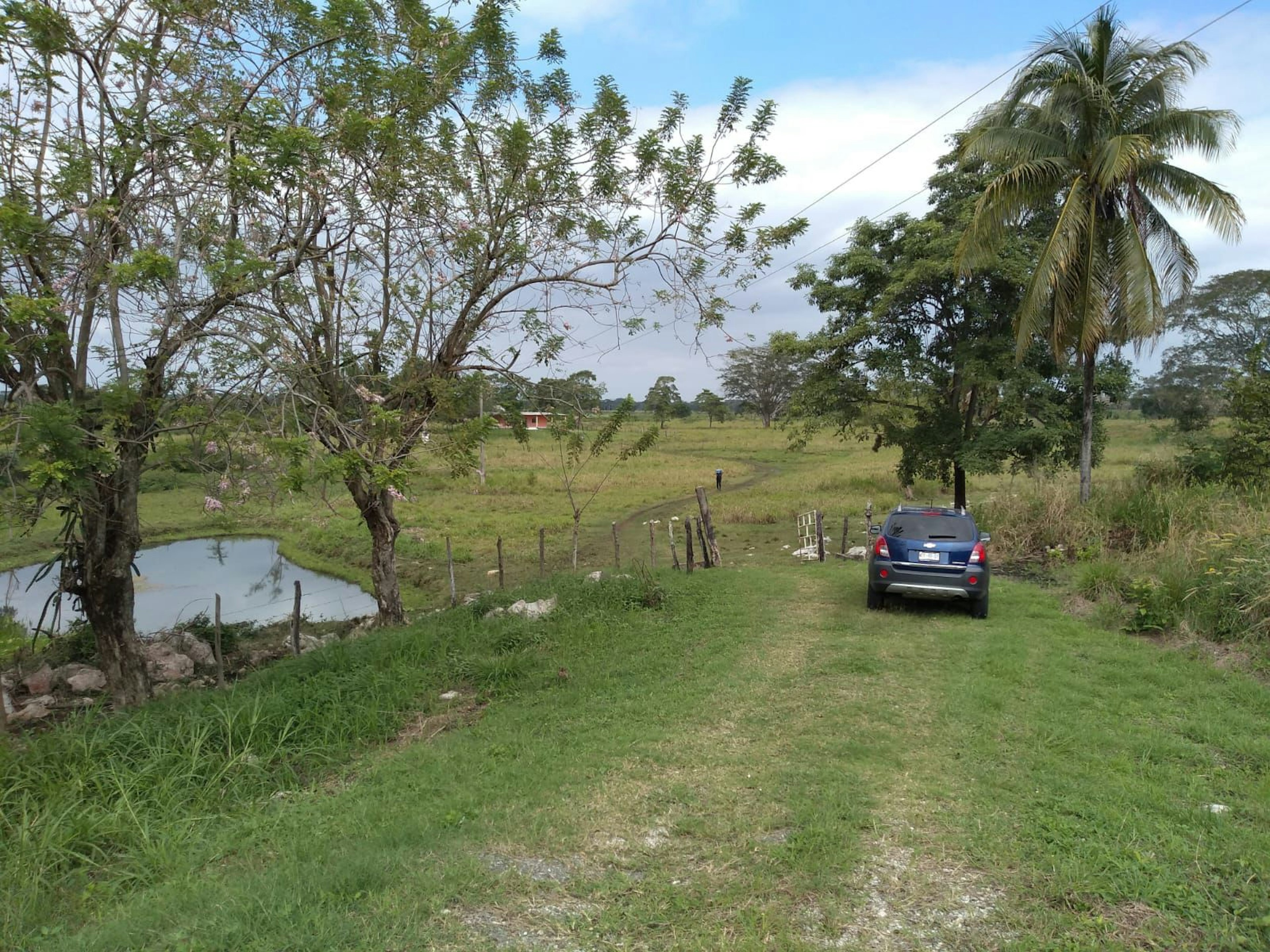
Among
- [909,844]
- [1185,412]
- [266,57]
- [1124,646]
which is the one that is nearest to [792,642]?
[1124,646]

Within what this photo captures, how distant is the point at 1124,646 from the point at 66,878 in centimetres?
991

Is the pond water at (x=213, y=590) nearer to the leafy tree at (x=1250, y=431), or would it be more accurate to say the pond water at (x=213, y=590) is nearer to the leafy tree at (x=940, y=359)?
the leafy tree at (x=940, y=359)

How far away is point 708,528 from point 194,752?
10.3 m

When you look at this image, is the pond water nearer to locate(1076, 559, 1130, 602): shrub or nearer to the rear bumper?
the rear bumper

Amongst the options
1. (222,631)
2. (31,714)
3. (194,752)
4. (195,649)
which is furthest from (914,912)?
(222,631)

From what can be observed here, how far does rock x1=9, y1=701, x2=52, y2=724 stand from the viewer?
9539mm

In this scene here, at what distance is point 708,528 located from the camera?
14.9 metres

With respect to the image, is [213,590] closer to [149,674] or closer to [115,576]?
[149,674]

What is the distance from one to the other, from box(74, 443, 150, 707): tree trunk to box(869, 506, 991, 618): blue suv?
911 centimetres

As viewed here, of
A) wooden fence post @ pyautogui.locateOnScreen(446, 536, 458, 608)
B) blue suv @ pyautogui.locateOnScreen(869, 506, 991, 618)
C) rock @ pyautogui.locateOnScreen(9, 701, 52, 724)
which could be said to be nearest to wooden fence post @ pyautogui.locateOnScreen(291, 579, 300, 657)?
wooden fence post @ pyautogui.locateOnScreen(446, 536, 458, 608)

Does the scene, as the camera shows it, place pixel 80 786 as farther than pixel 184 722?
No

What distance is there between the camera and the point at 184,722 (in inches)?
255

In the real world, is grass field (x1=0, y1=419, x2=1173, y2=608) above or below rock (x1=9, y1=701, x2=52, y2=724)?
above

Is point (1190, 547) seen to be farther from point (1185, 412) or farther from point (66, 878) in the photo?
point (1185, 412)
